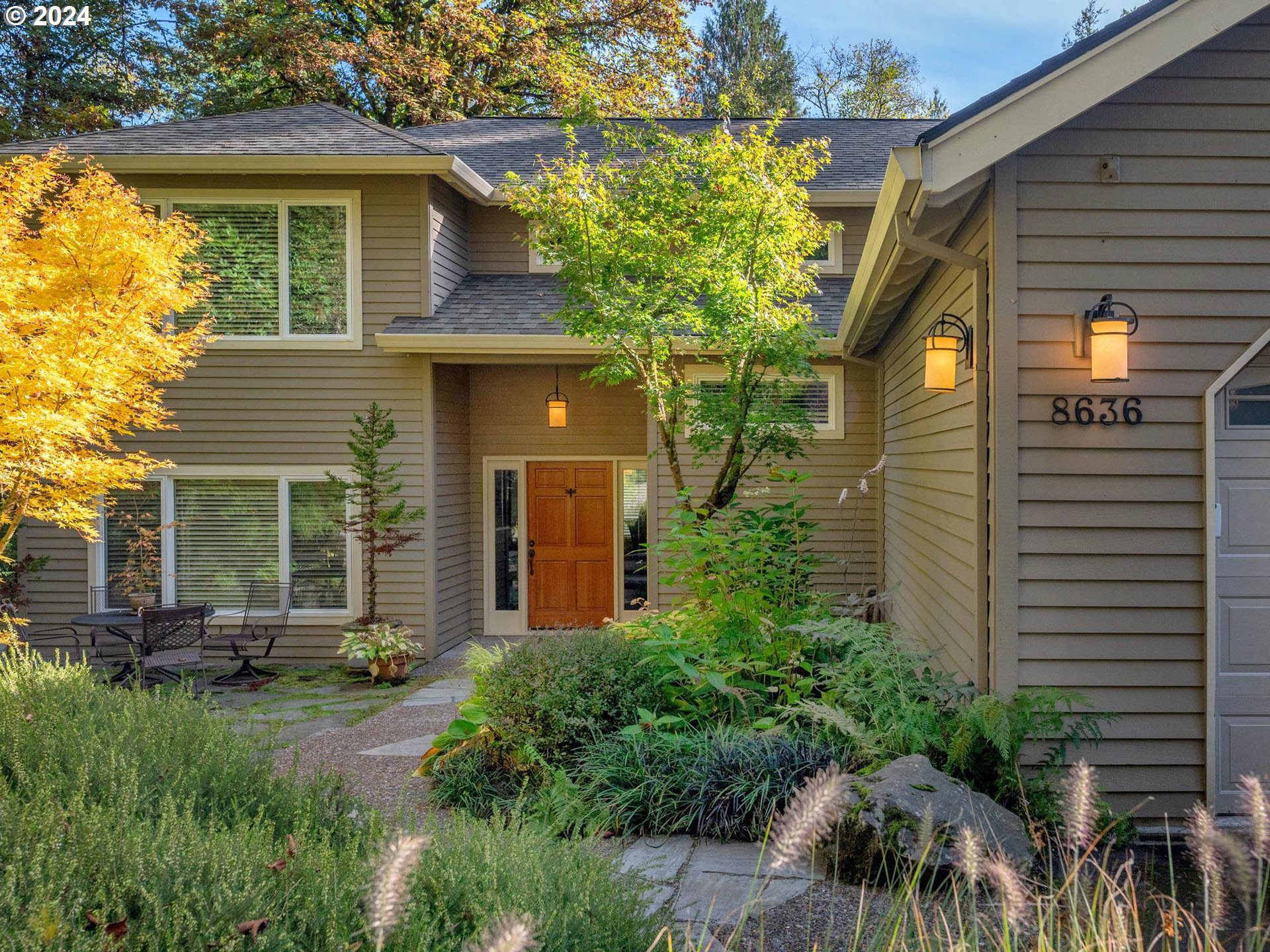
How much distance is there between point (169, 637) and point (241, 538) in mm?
1823

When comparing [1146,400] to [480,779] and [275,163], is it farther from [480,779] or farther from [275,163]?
[275,163]

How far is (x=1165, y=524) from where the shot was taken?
4.27 m

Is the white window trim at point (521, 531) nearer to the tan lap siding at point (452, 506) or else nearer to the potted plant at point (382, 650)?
the tan lap siding at point (452, 506)

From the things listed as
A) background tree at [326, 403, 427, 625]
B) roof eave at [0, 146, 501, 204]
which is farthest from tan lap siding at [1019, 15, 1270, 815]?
roof eave at [0, 146, 501, 204]

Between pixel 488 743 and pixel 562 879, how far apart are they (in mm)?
2658

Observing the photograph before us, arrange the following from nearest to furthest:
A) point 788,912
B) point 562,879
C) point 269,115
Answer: point 562,879, point 788,912, point 269,115

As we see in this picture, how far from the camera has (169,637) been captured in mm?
7926

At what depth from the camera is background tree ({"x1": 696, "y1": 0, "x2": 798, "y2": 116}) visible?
93.7ft

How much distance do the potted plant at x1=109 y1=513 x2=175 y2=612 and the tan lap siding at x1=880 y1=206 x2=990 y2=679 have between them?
6721mm

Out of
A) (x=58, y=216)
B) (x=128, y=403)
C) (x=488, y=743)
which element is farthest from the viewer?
(x=128, y=403)

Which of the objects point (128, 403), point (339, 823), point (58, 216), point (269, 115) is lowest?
point (339, 823)

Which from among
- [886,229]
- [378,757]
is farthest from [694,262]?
[378,757]

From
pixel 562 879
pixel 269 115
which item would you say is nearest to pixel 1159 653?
A: pixel 562 879

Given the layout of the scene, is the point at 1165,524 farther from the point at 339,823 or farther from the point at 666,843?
the point at 339,823
